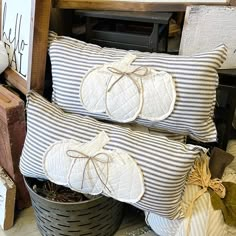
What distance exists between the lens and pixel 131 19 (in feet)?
3.86

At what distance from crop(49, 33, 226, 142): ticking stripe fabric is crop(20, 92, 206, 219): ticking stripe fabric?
0.05 metres

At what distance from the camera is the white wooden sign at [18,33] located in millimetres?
1152

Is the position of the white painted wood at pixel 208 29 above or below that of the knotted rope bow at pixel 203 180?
above

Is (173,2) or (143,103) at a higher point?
(173,2)

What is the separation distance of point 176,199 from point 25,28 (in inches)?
28.5

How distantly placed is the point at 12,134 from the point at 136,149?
460 millimetres

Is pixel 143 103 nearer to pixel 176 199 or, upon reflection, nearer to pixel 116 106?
pixel 116 106

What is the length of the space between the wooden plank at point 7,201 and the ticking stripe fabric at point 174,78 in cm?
35

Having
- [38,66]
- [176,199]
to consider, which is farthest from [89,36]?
[176,199]

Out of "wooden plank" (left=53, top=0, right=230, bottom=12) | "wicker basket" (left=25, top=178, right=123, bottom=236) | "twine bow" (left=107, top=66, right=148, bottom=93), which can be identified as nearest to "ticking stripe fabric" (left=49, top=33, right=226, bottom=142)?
"twine bow" (left=107, top=66, right=148, bottom=93)

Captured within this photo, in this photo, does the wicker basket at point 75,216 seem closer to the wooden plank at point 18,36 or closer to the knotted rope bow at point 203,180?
the knotted rope bow at point 203,180

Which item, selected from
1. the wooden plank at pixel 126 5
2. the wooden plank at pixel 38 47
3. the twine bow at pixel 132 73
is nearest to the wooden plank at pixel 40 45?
the wooden plank at pixel 38 47

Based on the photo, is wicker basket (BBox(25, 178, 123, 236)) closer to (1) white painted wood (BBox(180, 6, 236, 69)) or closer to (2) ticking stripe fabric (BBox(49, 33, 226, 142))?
(2) ticking stripe fabric (BBox(49, 33, 226, 142))

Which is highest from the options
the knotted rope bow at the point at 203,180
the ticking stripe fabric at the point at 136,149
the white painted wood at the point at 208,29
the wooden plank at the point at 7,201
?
the white painted wood at the point at 208,29
